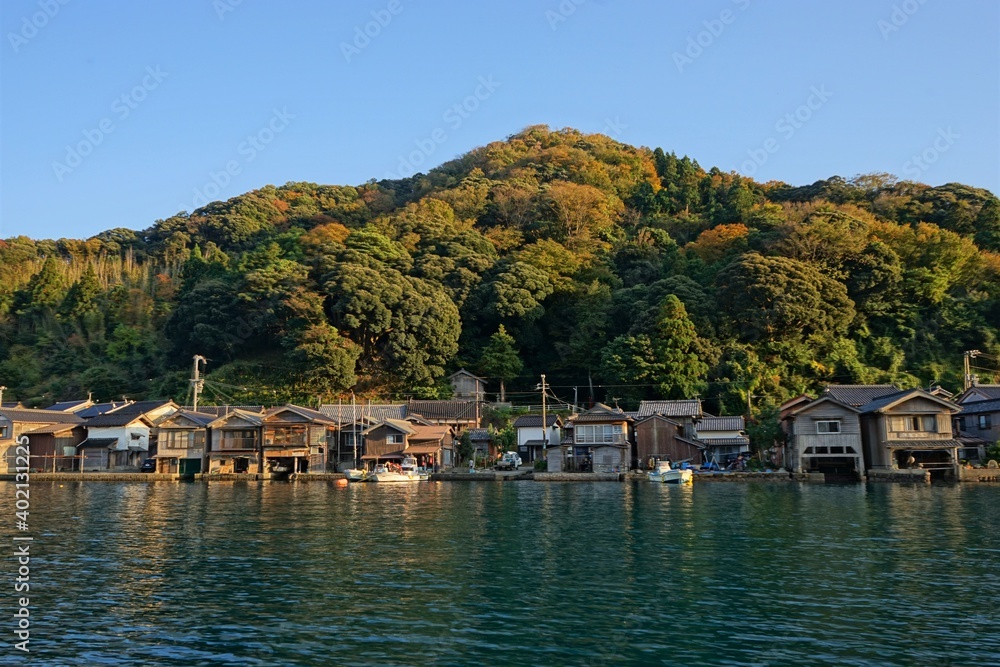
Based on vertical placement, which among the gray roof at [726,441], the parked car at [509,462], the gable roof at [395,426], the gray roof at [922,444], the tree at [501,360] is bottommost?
the parked car at [509,462]

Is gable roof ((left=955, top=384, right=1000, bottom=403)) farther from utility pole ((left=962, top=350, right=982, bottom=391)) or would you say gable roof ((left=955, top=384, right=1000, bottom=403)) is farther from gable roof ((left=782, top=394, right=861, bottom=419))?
gable roof ((left=782, top=394, right=861, bottom=419))

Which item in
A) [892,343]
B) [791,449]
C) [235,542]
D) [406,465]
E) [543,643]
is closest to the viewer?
[543,643]

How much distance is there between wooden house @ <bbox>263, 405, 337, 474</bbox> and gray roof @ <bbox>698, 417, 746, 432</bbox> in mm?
23970

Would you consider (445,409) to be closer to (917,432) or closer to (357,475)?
A: (357,475)

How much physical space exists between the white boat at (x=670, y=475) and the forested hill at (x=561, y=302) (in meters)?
9.29

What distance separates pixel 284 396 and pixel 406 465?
50.3 ft

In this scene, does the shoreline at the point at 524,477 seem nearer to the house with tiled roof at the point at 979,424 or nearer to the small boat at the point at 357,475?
the small boat at the point at 357,475

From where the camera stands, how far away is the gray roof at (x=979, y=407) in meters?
43.0

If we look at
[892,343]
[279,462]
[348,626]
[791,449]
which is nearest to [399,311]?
[279,462]

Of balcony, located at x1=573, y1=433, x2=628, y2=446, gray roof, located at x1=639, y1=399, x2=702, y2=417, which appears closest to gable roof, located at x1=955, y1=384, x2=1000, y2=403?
gray roof, located at x1=639, y1=399, x2=702, y2=417

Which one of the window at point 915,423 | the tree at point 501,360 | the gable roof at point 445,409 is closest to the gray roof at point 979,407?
the window at point 915,423

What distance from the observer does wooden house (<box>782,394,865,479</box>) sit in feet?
141

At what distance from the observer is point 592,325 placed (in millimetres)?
59219

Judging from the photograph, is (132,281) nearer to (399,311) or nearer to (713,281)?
(399,311)
